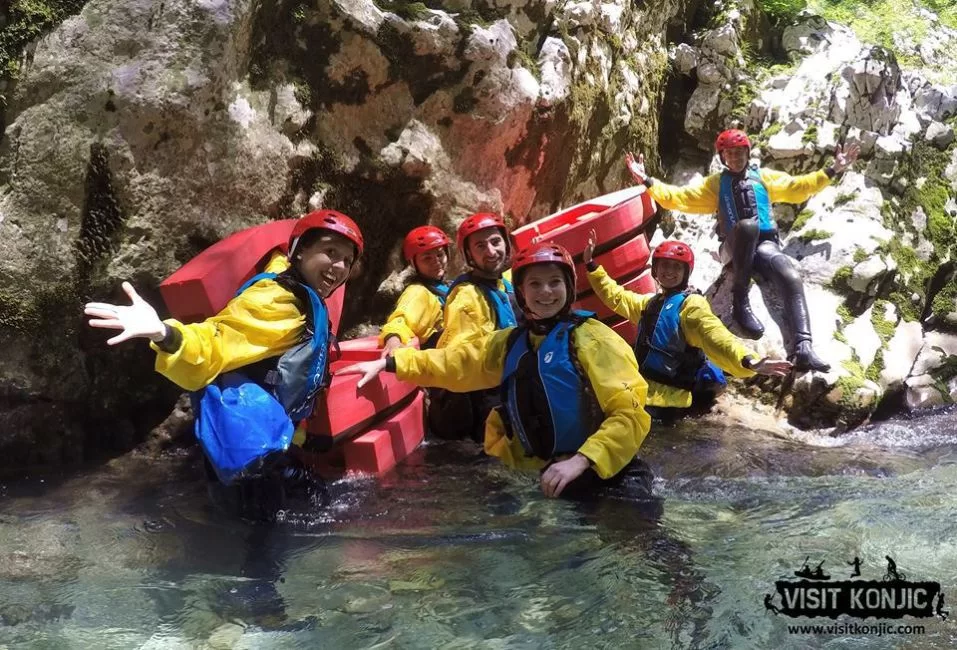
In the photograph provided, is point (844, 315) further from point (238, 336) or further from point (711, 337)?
point (238, 336)

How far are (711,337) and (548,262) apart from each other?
6.05 feet

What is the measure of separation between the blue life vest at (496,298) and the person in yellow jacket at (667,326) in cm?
88

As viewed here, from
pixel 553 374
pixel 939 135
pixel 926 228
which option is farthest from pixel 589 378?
pixel 939 135

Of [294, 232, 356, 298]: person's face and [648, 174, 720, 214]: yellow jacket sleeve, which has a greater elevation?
[648, 174, 720, 214]: yellow jacket sleeve

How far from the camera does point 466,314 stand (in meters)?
5.20

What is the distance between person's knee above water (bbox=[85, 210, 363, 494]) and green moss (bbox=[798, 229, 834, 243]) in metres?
5.02

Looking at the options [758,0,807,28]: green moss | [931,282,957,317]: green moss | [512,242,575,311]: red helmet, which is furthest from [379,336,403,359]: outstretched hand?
[758,0,807,28]: green moss

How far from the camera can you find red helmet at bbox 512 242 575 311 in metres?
3.62

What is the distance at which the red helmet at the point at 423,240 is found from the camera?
220 inches

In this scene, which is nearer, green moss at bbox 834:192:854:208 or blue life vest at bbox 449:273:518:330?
blue life vest at bbox 449:273:518:330

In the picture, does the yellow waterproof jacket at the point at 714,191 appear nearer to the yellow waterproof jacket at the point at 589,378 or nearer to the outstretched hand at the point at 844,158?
the outstretched hand at the point at 844,158

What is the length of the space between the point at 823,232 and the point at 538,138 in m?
3.03

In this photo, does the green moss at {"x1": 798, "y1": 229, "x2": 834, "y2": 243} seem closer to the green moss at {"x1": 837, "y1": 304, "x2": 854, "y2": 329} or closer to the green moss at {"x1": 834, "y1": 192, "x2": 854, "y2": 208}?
the green moss at {"x1": 834, "y1": 192, "x2": 854, "y2": 208}

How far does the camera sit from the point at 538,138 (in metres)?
6.43
